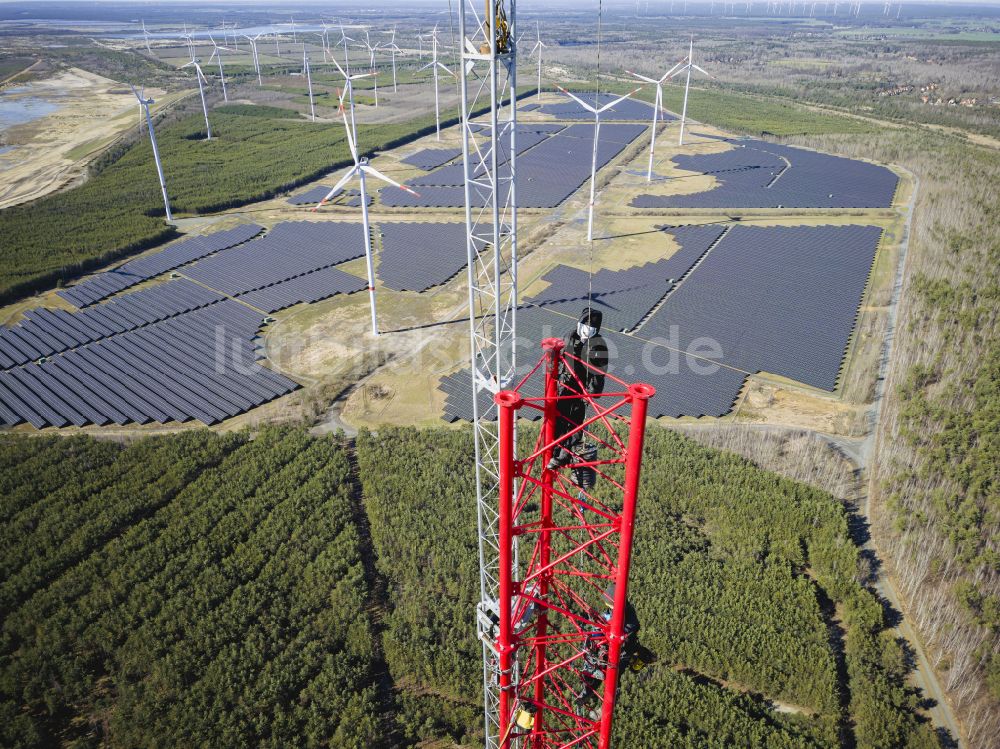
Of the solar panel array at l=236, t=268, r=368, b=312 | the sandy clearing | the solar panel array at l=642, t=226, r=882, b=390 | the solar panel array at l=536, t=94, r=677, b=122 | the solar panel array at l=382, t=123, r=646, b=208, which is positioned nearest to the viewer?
the solar panel array at l=642, t=226, r=882, b=390

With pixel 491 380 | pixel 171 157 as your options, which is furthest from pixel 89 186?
pixel 491 380

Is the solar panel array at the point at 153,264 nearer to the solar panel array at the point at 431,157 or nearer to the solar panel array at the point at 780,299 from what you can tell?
the solar panel array at the point at 431,157

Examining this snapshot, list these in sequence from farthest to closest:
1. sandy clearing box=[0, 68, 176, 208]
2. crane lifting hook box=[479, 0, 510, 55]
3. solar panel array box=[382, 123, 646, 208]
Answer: sandy clearing box=[0, 68, 176, 208] → solar panel array box=[382, 123, 646, 208] → crane lifting hook box=[479, 0, 510, 55]

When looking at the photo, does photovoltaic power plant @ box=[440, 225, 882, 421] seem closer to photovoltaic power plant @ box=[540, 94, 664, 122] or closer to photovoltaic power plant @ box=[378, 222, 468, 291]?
photovoltaic power plant @ box=[378, 222, 468, 291]

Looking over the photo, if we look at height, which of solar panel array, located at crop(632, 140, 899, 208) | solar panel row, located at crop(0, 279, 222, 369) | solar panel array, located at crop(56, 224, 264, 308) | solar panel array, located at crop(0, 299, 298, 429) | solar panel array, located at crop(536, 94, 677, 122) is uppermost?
solar panel array, located at crop(536, 94, 677, 122)

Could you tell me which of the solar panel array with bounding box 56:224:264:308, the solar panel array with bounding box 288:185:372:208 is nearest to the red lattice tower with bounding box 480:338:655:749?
the solar panel array with bounding box 56:224:264:308

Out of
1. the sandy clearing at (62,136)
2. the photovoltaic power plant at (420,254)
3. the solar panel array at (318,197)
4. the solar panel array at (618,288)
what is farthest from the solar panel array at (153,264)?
the solar panel array at (618,288)

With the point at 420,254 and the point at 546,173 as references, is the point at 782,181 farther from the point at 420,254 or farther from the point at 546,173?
the point at 420,254

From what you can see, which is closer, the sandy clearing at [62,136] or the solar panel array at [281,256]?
the solar panel array at [281,256]
